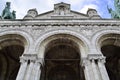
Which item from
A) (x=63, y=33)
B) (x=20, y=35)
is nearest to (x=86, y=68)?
(x=63, y=33)

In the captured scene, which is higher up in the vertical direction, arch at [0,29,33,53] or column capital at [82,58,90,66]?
arch at [0,29,33,53]

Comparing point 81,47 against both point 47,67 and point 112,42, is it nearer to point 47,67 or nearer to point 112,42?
point 112,42

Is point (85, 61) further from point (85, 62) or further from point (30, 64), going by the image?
point (30, 64)

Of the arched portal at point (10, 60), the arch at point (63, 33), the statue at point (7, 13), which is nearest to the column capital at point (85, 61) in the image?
the arch at point (63, 33)

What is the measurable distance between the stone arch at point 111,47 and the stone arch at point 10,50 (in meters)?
5.41

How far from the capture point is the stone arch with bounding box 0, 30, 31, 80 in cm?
1226

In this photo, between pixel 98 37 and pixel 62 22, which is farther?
pixel 62 22

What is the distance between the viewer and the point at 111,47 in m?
13.5

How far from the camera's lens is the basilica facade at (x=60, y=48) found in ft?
33.0

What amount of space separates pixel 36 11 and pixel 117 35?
8385mm

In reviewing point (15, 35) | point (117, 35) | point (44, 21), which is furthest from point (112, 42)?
point (15, 35)

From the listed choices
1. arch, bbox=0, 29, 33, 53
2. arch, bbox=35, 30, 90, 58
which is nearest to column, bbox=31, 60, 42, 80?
arch, bbox=35, 30, 90, 58

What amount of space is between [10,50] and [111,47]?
8.24m

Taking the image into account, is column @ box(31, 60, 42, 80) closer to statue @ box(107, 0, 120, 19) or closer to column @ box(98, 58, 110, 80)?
column @ box(98, 58, 110, 80)
